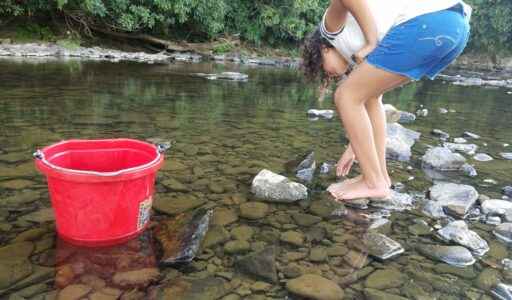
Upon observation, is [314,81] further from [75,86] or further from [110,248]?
[75,86]

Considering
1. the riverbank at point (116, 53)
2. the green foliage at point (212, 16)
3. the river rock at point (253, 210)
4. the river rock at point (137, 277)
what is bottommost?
the river rock at point (137, 277)

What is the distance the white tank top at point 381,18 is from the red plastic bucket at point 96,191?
4.31 ft

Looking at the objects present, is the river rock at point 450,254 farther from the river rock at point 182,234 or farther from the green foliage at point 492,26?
the green foliage at point 492,26

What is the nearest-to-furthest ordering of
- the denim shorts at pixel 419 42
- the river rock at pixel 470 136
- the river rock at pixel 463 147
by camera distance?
the denim shorts at pixel 419 42 < the river rock at pixel 463 147 < the river rock at pixel 470 136

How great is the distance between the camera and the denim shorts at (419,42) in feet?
7.26

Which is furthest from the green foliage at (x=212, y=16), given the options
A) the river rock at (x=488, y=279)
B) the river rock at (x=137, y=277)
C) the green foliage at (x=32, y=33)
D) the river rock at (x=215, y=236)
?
the river rock at (x=488, y=279)

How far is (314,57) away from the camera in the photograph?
2.79m

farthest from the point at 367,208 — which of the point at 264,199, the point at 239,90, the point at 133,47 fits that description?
the point at 133,47

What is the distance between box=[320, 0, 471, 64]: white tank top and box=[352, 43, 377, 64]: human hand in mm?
49

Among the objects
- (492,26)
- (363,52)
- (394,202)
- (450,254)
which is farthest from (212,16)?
(492,26)

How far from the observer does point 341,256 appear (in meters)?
1.99

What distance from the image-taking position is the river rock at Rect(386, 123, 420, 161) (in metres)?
3.76

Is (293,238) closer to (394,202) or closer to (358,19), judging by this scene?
(394,202)

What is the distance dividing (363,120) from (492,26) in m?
30.5
